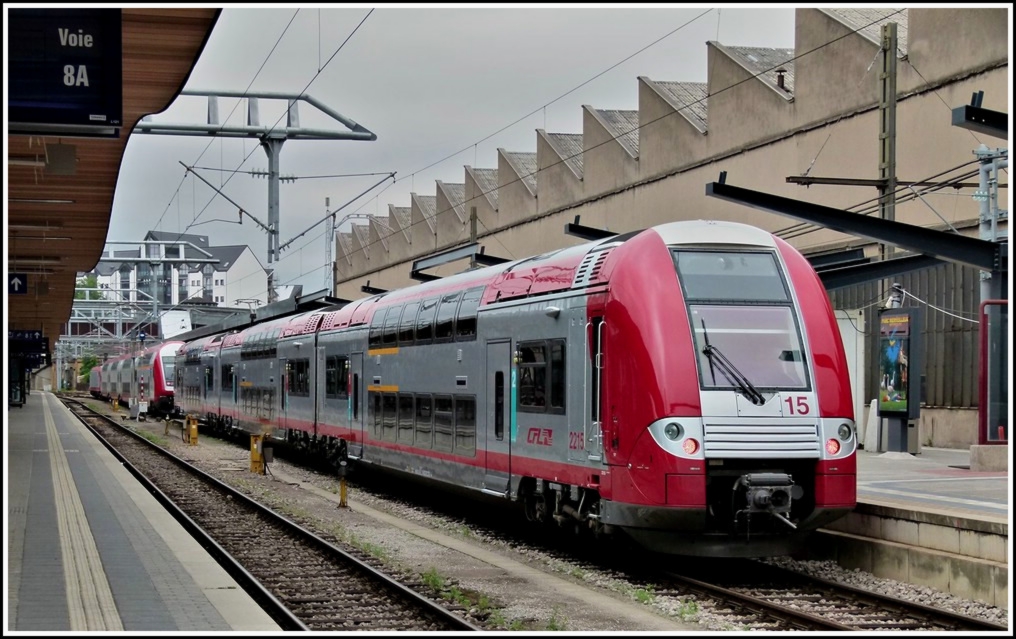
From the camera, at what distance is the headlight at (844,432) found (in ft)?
36.8

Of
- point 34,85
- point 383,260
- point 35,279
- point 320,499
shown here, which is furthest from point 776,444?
point 383,260

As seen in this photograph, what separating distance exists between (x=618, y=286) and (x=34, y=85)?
5250mm

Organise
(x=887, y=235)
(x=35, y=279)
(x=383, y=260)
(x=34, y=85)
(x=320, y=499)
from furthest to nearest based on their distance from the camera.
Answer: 1. (x=383, y=260)
2. (x=35, y=279)
3. (x=320, y=499)
4. (x=887, y=235)
5. (x=34, y=85)

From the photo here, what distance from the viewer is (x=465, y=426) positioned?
1544cm


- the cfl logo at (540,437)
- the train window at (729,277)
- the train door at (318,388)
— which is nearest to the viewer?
the train window at (729,277)

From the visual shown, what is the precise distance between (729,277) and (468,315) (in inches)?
184

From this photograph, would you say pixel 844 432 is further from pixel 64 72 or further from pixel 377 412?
pixel 377 412

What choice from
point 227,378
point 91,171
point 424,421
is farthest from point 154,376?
point 424,421

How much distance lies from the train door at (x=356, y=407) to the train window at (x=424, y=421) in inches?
122

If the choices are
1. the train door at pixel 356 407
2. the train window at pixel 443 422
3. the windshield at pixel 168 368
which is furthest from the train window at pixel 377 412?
the windshield at pixel 168 368

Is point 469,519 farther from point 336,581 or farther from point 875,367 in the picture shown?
point 875,367

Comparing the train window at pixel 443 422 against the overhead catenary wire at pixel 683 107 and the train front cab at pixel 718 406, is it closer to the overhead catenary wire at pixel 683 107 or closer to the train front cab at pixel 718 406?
the train front cab at pixel 718 406

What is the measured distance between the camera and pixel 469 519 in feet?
55.4

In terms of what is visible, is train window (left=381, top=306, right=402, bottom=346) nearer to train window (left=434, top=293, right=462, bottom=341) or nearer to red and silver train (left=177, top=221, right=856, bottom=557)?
train window (left=434, top=293, right=462, bottom=341)
